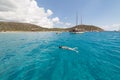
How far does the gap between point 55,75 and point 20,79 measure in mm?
3942

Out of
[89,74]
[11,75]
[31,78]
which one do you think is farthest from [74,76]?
[11,75]

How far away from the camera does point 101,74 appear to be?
11.8 metres

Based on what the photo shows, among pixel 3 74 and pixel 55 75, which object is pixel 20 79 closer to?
pixel 3 74

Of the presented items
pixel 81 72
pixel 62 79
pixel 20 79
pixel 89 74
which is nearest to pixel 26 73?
pixel 20 79

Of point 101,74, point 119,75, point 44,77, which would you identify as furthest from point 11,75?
point 119,75

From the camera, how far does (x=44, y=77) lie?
11109 mm

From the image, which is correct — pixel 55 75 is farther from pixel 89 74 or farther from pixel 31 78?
pixel 89 74

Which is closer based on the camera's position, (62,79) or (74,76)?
(62,79)

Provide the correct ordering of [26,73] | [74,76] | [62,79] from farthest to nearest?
[26,73], [74,76], [62,79]

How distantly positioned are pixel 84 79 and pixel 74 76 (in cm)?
120

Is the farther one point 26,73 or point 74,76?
point 26,73

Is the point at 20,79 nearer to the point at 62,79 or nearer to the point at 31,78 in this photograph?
the point at 31,78

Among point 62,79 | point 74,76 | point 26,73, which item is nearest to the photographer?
point 62,79

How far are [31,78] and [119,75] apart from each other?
10.3 m
